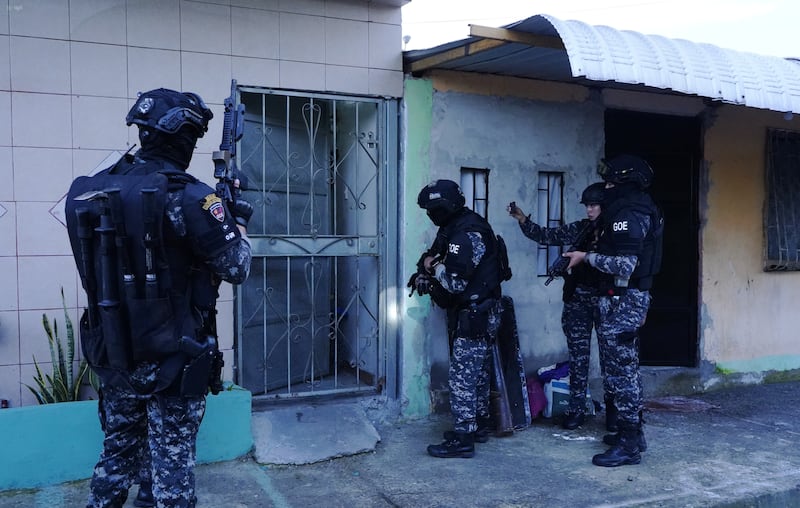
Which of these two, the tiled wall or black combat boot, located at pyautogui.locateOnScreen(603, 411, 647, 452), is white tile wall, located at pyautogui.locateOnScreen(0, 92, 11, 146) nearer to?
the tiled wall

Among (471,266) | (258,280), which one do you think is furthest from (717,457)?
(258,280)

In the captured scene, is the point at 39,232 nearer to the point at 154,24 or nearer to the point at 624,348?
the point at 154,24

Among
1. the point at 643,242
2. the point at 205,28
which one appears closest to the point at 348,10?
the point at 205,28

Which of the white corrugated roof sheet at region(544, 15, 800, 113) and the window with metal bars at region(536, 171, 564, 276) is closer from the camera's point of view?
the white corrugated roof sheet at region(544, 15, 800, 113)

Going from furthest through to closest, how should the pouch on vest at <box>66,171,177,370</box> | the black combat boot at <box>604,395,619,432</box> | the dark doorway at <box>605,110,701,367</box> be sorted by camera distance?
the dark doorway at <box>605,110,701,367</box> → the black combat boot at <box>604,395,619,432</box> → the pouch on vest at <box>66,171,177,370</box>

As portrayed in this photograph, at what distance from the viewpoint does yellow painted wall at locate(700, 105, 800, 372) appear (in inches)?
249

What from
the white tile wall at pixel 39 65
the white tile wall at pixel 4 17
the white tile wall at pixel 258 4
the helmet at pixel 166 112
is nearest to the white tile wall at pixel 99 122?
the white tile wall at pixel 39 65

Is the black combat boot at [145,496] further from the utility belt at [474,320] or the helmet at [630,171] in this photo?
the helmet at [630,171]

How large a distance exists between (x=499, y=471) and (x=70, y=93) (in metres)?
3.39

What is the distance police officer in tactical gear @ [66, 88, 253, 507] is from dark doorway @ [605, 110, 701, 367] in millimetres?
4267

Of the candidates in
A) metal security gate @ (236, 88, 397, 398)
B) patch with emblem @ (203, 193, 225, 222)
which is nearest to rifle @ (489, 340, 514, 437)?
metal security gate @ (236, 88, 397, 398)

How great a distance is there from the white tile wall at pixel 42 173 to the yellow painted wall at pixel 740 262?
510cm

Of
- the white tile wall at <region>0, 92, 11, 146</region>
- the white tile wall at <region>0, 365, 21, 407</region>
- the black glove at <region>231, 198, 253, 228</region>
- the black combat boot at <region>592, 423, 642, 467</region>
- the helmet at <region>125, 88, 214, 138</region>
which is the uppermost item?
the white tile wall at <region>0, 92, 11, 146</region>

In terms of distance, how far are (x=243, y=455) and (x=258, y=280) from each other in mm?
1190
